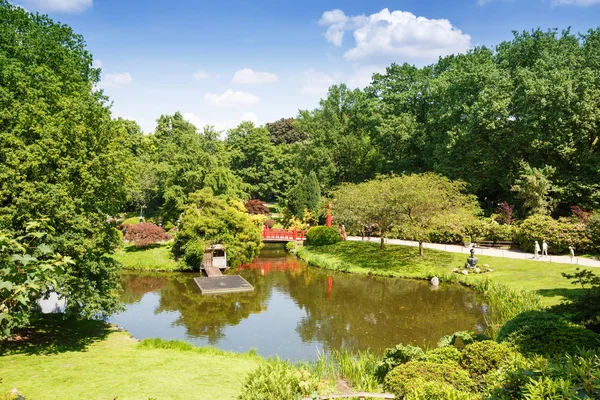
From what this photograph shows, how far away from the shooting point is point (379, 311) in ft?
63.7

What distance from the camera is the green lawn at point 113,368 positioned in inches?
382

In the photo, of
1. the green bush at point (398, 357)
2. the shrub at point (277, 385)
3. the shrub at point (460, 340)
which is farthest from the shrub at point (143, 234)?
the shrub at point (460, 340)

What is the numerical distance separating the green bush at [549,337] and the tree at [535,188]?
2194 cm

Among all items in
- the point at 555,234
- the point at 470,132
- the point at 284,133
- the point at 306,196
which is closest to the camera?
the point at 555,234

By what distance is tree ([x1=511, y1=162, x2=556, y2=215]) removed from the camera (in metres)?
29.1

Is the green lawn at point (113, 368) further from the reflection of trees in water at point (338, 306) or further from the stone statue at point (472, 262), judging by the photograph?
the stone statue at point (472, 262)

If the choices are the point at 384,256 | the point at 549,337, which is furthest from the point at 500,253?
the point at 549,337

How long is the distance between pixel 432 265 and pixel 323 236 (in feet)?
33.8

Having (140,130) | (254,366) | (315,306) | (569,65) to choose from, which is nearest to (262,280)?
(315,306)

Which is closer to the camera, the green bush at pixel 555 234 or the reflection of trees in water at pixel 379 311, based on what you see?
the reflection of trees in water at pixel 379 311

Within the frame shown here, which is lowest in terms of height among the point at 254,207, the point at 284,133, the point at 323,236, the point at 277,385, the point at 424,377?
the point at 277,385

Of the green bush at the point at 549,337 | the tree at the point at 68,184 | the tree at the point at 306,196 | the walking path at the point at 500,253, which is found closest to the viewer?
the green bush at the point at 549,337

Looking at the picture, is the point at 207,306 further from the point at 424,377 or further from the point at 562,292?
the point at 562,292

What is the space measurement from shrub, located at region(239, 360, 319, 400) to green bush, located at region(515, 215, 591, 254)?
22.2m
